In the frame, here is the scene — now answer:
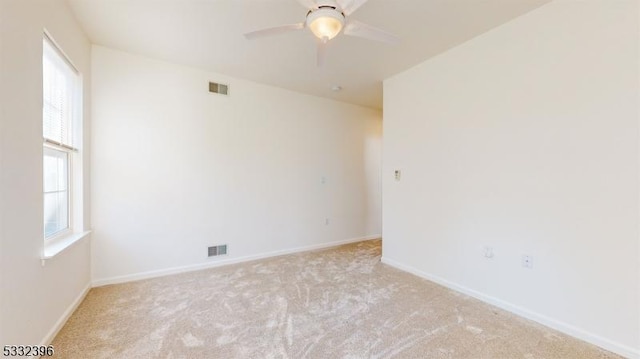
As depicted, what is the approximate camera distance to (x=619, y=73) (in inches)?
73.3

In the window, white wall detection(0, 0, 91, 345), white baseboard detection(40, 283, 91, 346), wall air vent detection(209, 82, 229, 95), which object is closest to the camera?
white wall detection(0, 0, 91, 345)

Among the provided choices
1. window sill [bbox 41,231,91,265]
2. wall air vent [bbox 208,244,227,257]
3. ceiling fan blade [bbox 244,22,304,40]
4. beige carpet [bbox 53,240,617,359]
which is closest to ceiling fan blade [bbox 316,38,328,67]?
ceiling fan blade [bbox 244,22,304,40]

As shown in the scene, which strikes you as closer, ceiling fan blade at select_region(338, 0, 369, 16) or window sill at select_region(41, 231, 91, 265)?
ceiling fan blade at select_region(338, 0, 369, 16)

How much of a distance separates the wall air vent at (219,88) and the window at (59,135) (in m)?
1.34

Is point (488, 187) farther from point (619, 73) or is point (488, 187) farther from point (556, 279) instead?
point (619, 73)

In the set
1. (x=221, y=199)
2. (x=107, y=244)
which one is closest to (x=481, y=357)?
(x=221, y=199)

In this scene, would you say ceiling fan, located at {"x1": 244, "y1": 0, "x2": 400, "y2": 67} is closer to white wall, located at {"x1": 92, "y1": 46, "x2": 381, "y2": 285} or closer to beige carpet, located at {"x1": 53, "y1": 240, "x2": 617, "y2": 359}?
white wall, located at {"x1": 92, "y1": 46, "x2": 381, "y2": 285}

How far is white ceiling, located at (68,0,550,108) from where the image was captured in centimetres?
221

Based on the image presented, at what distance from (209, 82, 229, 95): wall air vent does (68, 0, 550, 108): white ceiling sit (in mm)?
176

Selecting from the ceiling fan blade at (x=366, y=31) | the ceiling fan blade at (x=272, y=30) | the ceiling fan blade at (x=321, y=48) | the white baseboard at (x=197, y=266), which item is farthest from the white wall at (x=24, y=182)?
the ceiling fan blade at (x=366, y=31)

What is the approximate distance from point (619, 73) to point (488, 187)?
1182mm

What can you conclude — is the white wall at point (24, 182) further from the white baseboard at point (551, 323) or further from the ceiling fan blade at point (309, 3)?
the white baseboard at point (551, 323)

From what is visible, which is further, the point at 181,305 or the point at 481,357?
the point at 181,305

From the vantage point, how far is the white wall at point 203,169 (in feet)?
9.87
